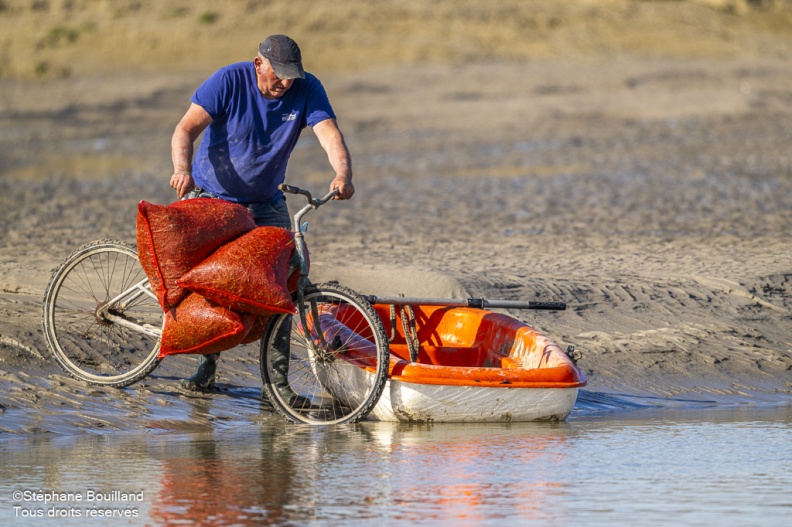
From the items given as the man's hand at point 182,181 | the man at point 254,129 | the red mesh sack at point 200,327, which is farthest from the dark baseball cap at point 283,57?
the red mesh sack at point 200,327

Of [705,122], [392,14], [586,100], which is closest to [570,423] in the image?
[705,122]

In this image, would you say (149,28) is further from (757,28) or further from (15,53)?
(757,28)

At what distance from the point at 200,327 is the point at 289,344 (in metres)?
0.68

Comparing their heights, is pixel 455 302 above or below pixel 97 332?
above

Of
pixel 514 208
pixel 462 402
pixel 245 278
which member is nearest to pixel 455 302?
pixel 462 402

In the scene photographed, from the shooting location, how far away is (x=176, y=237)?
6961mm

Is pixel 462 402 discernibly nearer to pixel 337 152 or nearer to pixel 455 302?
pixel 455 302

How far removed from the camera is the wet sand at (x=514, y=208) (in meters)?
8.73

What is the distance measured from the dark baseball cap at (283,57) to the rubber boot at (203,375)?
5.76ft

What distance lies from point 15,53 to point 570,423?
32399 mm

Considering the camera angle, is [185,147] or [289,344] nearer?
[185,147]

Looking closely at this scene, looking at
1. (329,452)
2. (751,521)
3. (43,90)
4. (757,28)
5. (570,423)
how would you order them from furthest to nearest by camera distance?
(757,28)
(43,90)
(570,423)
(329,452)
(751,521)

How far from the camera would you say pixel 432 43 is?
115 feet

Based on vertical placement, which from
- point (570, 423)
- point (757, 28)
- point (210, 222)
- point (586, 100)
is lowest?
point (570, 423)
